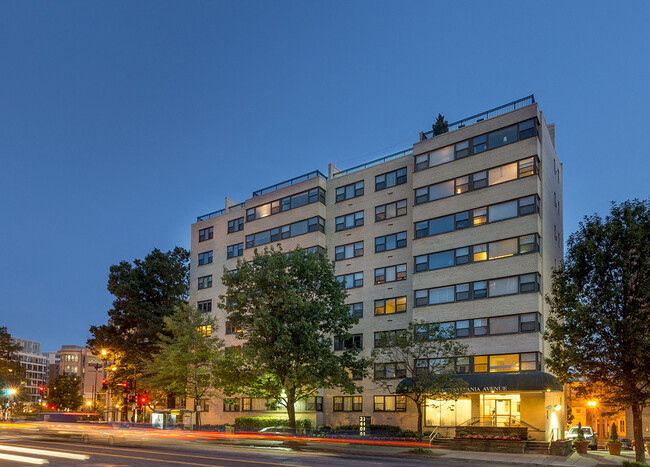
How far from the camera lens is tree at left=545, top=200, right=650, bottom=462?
27141 millimetres

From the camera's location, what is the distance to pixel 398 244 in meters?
52.2

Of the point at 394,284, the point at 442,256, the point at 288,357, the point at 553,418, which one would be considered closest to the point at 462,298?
the point at 442,256

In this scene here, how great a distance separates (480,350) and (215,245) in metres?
33.8

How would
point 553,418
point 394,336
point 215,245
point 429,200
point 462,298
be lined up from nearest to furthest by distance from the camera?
point 394,336
point 553,418
point 462,298
point 429,200
point 215,245

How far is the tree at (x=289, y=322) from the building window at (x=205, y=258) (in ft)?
75.1

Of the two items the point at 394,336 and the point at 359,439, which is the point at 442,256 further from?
the point at 359,439

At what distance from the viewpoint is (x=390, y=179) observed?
54.2 meters

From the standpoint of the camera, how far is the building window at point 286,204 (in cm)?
5822

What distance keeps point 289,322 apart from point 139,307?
34773 mm

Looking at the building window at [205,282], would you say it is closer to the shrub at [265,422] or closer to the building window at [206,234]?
the building window at [206,234]

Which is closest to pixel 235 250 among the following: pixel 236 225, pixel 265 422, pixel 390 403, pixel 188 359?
pixel 236 225

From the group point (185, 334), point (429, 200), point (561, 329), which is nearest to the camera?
point (561, 329)

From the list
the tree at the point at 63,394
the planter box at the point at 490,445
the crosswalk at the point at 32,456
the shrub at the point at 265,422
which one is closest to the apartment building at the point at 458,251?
the shrub at the point at 265,422

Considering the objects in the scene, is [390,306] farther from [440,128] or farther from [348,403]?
[440,128]
